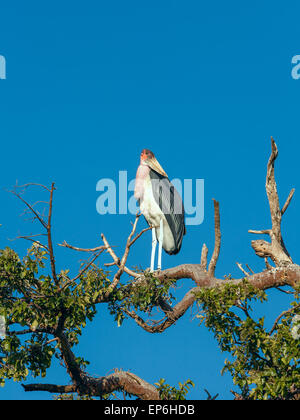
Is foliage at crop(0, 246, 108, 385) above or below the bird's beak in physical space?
below

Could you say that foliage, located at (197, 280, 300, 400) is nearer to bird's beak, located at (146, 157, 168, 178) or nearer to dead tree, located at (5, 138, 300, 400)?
dead tree, located at (5, 138, 300, 400)

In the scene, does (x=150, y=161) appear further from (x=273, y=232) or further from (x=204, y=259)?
(x=273, y=232)

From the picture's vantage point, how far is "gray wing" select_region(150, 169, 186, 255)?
15.1 m

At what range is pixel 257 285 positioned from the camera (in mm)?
12258

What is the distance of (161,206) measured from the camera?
49.4 feet

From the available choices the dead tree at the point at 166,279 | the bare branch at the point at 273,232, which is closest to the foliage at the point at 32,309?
the dead tree at the point at 166,279

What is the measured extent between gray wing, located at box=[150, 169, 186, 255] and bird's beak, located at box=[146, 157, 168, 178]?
13 centimetres

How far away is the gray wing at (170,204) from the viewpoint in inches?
→ 593

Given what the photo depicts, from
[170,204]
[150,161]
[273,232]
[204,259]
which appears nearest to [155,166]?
[150,161]

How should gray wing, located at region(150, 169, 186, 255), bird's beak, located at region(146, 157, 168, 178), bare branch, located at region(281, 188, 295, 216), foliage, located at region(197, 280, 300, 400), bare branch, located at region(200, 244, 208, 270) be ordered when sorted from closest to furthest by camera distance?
foliage, located at region(197, 280, 300, 400), bare branch, located at region(281, 188, 295, 216), bare branch, located at region(200, 244, 208, 270), gray wing, located at region(150, 169, 186, 255), bird's beak, located at region(146, 157, 168, 178)

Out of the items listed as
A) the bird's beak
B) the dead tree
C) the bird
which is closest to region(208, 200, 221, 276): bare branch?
the dead tree
